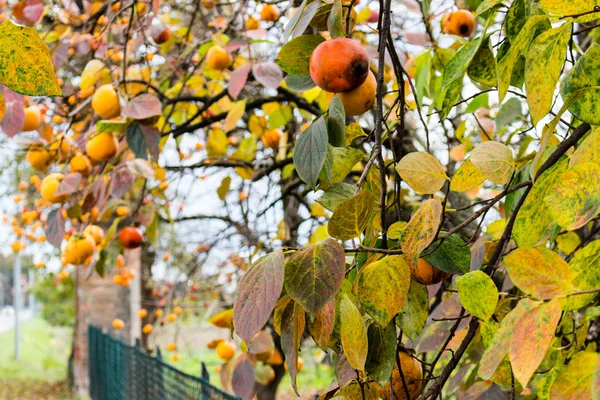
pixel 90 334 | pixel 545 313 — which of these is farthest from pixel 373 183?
pixel 90 334

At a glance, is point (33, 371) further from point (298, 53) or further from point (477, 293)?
point (477, 293)

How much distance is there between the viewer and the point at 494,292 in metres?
0.60

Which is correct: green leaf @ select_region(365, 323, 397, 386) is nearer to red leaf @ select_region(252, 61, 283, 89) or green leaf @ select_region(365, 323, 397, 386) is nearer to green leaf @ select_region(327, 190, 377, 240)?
green leaf @ select_region(327, 190, 377, 240)

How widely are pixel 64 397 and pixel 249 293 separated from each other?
756 cm

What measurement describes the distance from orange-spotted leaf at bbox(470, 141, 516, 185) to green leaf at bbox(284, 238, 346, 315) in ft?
0.64

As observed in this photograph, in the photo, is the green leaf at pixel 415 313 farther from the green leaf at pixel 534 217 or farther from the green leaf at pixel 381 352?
the green leaf at pixel 534 217

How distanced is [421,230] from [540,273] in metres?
0.15

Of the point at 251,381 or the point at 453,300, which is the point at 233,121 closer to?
the point at 251,381

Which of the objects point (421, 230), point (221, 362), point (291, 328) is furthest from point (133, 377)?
point (221, 362)

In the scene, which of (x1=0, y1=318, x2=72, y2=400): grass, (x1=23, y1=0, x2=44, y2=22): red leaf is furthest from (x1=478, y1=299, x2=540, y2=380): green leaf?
(x1=0, y1=318, x2=72, y2=400): grass

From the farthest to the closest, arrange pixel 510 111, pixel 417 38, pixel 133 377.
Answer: pixel 133 377 → pixel 417 38 → pixel 510 111

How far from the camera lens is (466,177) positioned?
0.77 meters

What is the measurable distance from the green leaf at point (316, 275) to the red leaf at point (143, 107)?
2.81 feet

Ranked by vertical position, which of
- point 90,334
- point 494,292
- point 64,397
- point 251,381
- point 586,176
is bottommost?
point 64,397
